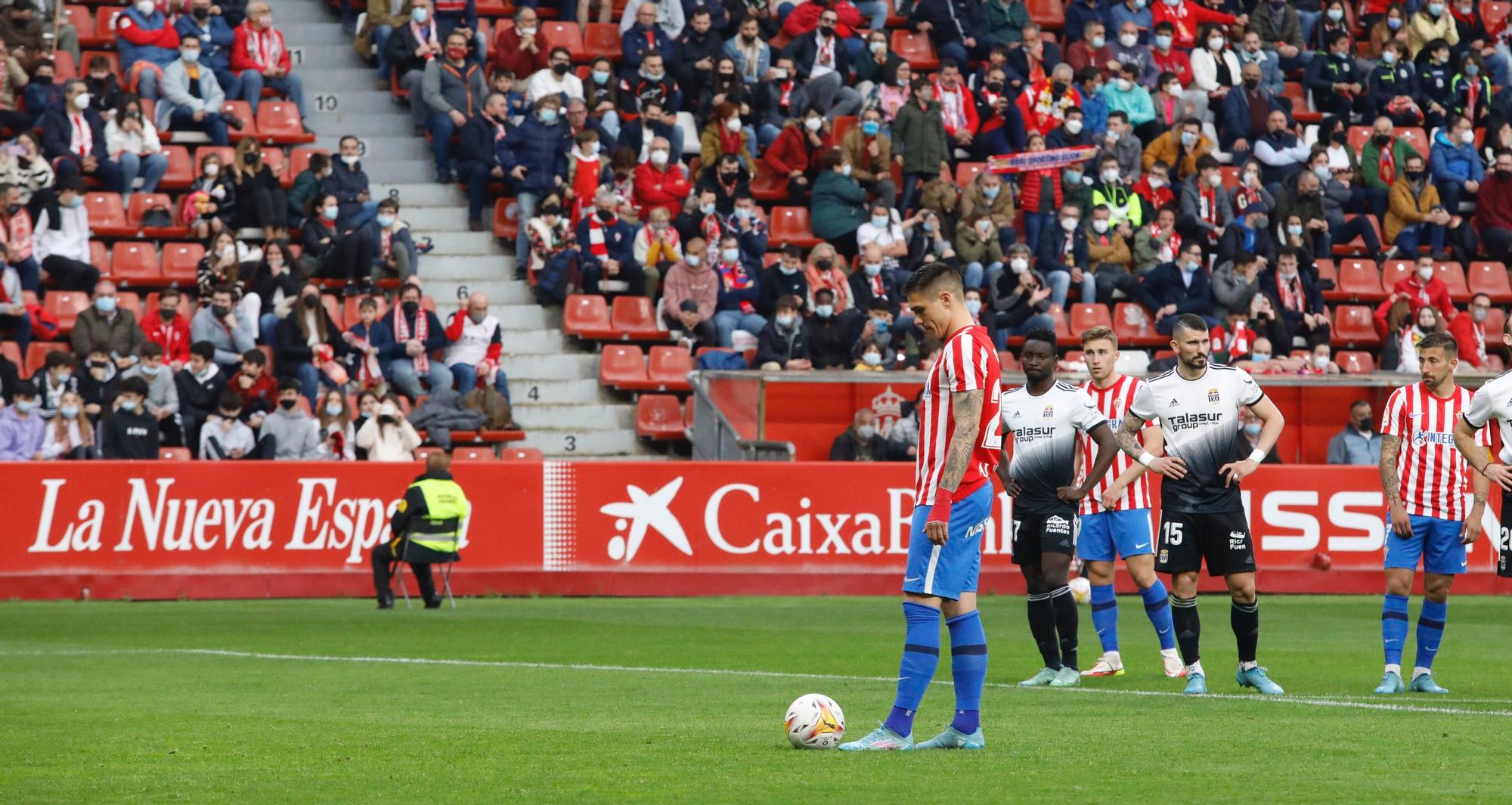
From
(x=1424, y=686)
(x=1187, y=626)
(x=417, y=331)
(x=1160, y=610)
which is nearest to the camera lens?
(x=1424, y=686)

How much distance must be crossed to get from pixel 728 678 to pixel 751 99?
56.6 ft

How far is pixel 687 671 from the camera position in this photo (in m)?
13.5

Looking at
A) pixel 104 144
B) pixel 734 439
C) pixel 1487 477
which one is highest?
pixel 104 144

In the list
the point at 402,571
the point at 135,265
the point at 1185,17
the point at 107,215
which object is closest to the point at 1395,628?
the point at 402,571

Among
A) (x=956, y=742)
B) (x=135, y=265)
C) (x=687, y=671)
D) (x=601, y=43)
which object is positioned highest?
(x=601, y=43)

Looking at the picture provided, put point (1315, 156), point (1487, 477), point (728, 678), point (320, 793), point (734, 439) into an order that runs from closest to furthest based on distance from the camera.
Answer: point (320, 793), point (1487, 477), point (728, 678), point (734, 439), point (1315, 156)

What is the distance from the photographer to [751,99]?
29016 millimetres

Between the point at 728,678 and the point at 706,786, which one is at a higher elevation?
the point at 706,786

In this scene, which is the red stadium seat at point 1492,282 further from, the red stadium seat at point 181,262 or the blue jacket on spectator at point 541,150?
the red stadium seat at point 181,262

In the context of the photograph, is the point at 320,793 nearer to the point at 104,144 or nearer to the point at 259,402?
the point at 259,402

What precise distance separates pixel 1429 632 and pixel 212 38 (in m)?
20.4


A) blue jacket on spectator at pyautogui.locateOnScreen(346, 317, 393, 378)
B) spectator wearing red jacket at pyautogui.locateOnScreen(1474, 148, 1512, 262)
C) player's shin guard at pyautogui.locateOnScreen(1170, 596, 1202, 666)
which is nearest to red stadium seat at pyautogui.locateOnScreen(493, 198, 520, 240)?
blue jacket on spectator at pyautogui.locateOnScreen(346, 317, 393, 378)

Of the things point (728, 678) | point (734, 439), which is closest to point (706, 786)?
point (728, 678)

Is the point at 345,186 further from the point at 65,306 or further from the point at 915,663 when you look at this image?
the point at 915,663
